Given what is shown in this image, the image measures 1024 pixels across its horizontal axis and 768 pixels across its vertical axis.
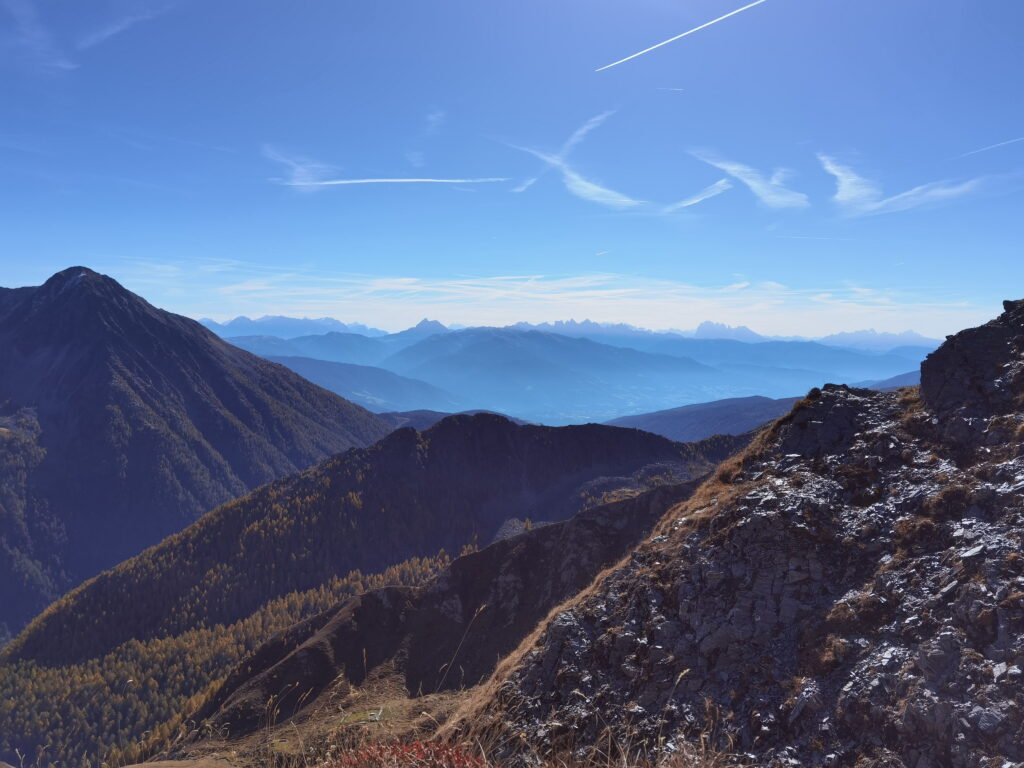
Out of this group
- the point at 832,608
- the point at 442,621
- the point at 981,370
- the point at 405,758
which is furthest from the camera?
the point at 442,621

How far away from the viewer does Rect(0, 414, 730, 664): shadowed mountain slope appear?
120000 millimetres

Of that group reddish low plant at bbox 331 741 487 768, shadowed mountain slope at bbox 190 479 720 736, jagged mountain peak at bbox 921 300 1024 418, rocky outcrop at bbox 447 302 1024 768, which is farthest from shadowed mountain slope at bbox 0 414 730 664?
reddish low plant at bbox 331 741 487 768

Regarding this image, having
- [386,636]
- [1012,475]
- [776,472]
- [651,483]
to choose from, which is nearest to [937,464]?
[1012,475]

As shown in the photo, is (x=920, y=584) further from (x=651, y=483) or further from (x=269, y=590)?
(x=269, y=590)

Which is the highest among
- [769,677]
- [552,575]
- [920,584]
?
[920,584]

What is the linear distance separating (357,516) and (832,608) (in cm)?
12680

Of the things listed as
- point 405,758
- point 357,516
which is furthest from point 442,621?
point 357,516

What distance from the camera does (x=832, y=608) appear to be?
13695 mm

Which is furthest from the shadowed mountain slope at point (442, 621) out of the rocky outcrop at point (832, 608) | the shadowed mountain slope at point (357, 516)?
the shadowed mountain slope at point (357, 516)

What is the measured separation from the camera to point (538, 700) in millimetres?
15406

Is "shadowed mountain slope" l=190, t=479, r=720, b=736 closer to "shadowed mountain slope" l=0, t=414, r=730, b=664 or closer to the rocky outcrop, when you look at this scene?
the rocky outcrop

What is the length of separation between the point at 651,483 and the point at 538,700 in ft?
381

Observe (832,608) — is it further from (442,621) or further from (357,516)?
(357,516)

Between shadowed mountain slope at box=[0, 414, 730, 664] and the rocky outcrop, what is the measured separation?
108030 mm
